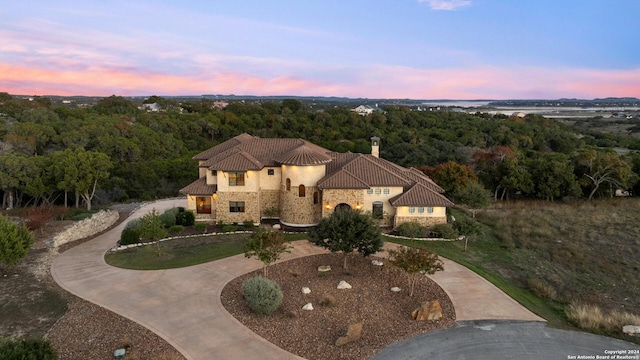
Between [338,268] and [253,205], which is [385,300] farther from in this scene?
[253,205]

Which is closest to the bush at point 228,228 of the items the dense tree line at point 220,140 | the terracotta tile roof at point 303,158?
the terracotta tile roof at point 303,158

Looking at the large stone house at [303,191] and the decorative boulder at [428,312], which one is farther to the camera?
the large stone house at [303,191]

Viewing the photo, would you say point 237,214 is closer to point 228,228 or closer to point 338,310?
point 228,228

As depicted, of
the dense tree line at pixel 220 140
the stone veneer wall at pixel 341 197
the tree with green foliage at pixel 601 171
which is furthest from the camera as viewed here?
the tree with green foliage at pixel 601 171

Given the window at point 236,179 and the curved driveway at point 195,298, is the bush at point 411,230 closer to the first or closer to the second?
the curved driveway at point 195,298

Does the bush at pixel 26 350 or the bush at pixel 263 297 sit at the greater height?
the bush at pixel 26 350

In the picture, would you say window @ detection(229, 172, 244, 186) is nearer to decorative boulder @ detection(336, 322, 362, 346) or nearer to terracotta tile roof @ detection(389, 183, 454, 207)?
terracotta tile roof @ detection(389, 183, 454, 207)

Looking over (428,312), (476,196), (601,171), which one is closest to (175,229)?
(428,312)

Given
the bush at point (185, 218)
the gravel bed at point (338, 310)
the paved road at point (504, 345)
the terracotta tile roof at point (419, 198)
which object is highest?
the terracotta tile roof at point (419, 198)
